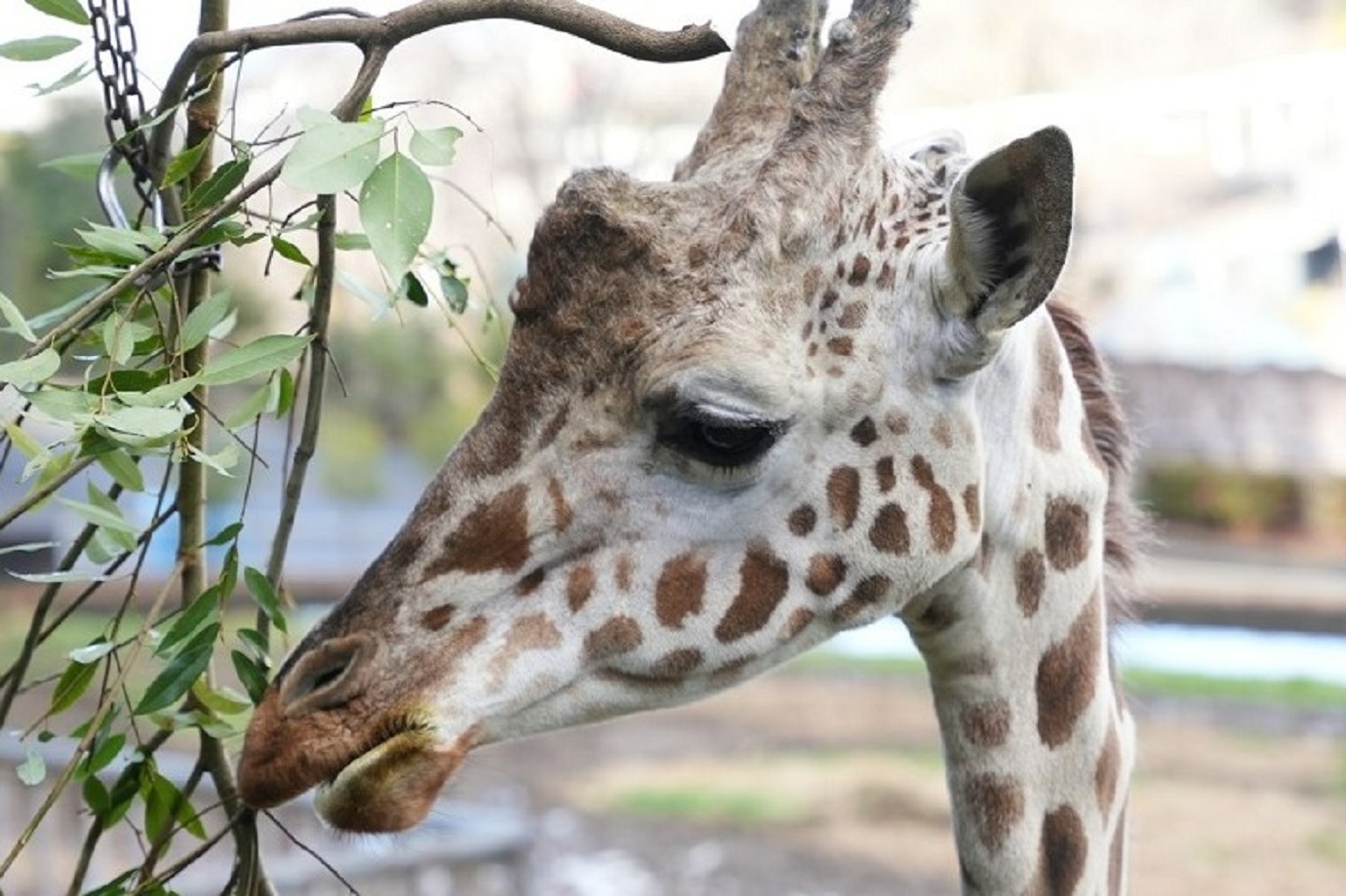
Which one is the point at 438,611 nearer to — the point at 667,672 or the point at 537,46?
the point at 667,672

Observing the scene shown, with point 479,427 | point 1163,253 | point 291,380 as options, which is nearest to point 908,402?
point 479,427

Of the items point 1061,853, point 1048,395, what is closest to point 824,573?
point 1048,395

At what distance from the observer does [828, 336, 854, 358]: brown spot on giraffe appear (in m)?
2.47

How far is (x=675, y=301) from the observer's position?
2393mm

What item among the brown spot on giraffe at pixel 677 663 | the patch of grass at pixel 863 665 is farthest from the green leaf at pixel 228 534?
the patch of grass at pixel 863 665

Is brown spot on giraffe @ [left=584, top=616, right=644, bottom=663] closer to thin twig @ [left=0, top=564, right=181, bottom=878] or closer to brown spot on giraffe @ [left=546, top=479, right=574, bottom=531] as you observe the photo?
brown spot on giraffe @ [left=546, top=479, right=574, bottom=531]

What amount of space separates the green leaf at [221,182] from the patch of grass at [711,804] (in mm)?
10674

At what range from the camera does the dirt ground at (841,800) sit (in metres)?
11.3

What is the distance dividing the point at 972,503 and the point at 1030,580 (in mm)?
206

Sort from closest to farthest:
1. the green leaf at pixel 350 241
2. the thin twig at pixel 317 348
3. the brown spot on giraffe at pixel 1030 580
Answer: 1. the thin twig at pixel 317 348
2. the green leaf at pixel 350 241
3. the brown spot on giraffe at pixel 1030 580

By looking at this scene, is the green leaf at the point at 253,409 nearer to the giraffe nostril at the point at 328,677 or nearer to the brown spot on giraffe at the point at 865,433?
the giraffe nostril at the point at 328,677

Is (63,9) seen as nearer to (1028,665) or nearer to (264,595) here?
(264,595)

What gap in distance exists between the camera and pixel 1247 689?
1611cm

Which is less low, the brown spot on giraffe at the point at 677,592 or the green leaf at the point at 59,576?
the green leaf at the point at 59,576
